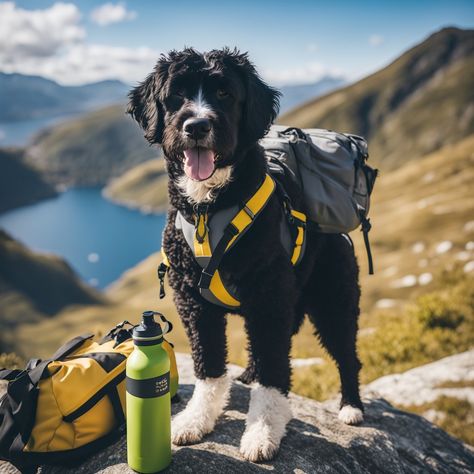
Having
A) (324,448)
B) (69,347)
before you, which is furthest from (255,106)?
(324,448)

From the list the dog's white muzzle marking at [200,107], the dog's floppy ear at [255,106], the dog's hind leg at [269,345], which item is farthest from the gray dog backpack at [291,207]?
the dog's white muzzle marking at [200,107]

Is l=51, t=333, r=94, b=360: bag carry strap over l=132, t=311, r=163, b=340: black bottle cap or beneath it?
beneath

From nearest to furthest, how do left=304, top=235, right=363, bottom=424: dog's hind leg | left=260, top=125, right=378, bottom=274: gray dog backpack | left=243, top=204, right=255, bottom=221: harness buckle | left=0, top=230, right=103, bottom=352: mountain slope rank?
1. left=243, top=204, right=255, bottom=221: harness buckle
2. left=260, top=125, right=378, bottom=274: gray dog backpack
3. left=304, top=235, right=363, bottom=424: dog's hind leg
4. left=0, top=230, right=103, bottom=352: mountain slope

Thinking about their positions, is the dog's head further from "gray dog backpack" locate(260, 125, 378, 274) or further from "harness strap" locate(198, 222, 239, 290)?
"gray dog backpack" locate(260, 125, 378, 274)

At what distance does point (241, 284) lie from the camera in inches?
167

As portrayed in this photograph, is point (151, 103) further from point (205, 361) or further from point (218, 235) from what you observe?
point (205, 361)

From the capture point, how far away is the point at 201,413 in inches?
175

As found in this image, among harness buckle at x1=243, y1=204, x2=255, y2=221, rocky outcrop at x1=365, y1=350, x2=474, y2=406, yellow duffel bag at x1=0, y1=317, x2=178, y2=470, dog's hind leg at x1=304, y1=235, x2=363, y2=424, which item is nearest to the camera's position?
yellow duffel bag at x1=0, y1=317, x2=178, y2=470

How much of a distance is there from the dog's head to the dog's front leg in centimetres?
128

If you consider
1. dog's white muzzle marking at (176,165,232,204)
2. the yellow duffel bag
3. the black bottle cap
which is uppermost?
dog's white muzzle marking at (176,165,232,204)

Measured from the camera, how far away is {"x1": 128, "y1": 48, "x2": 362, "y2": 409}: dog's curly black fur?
165 inches

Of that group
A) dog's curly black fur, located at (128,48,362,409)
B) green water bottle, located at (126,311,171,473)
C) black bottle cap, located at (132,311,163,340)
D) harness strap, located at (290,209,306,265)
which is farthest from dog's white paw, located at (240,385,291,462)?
black bottle cap, located at (132,311,163,340)

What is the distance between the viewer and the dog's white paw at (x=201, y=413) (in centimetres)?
425

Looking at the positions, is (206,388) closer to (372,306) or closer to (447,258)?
(372,306)
